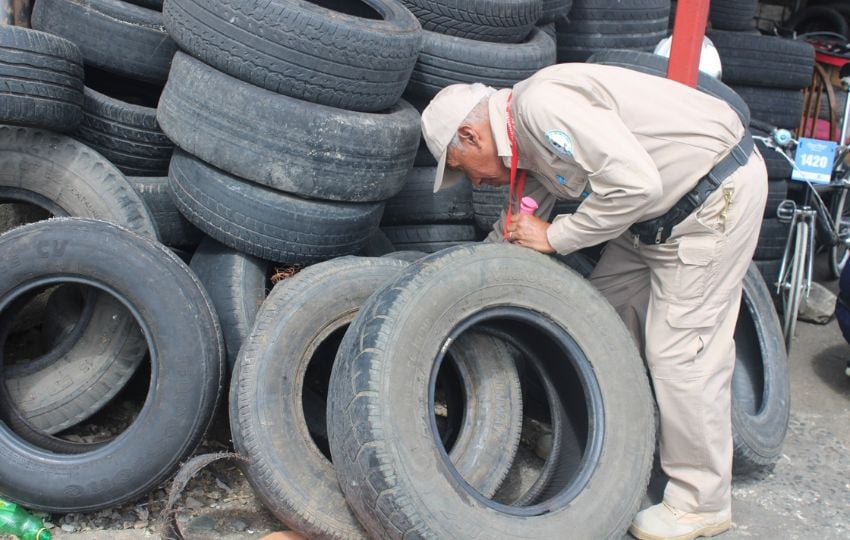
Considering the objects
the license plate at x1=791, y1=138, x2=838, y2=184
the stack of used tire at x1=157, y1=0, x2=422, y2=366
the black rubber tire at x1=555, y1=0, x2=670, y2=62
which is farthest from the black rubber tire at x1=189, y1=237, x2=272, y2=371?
the license plate at x1=791, y1=138, x2=838, y2=184

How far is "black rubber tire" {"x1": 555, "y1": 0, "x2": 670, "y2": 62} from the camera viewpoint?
525cm

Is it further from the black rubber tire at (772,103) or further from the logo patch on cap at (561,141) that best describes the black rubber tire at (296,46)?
the black rubber tire at (772,103)

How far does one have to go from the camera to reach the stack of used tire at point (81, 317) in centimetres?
333

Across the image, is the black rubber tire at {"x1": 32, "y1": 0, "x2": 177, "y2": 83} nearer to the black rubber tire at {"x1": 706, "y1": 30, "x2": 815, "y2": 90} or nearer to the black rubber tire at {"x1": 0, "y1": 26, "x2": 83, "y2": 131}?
the black rubber tire at {"x1": 0, "y1": 26, "x2": 83, "y2": 131}

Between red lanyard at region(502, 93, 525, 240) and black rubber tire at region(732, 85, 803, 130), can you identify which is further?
black rubber tire at region(732, 85, 803, 130)

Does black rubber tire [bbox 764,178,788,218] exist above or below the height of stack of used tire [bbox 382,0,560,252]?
below

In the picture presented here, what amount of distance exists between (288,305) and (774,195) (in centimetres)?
371

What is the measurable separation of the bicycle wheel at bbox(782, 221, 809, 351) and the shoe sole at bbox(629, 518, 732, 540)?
6.62 ft

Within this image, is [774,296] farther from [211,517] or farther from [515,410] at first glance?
[211,517]

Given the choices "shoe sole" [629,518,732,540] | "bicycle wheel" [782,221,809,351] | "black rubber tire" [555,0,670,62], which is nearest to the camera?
"shoe sole" [629,518,732,540]

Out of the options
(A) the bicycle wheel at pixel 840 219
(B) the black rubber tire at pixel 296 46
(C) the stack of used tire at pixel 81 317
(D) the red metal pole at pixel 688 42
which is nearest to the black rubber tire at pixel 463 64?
(B) the black rubber tire at pixel 296 46

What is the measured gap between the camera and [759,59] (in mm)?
5992

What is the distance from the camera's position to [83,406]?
11.9 feet

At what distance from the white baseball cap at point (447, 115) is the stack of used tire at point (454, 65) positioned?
3.57 ft
